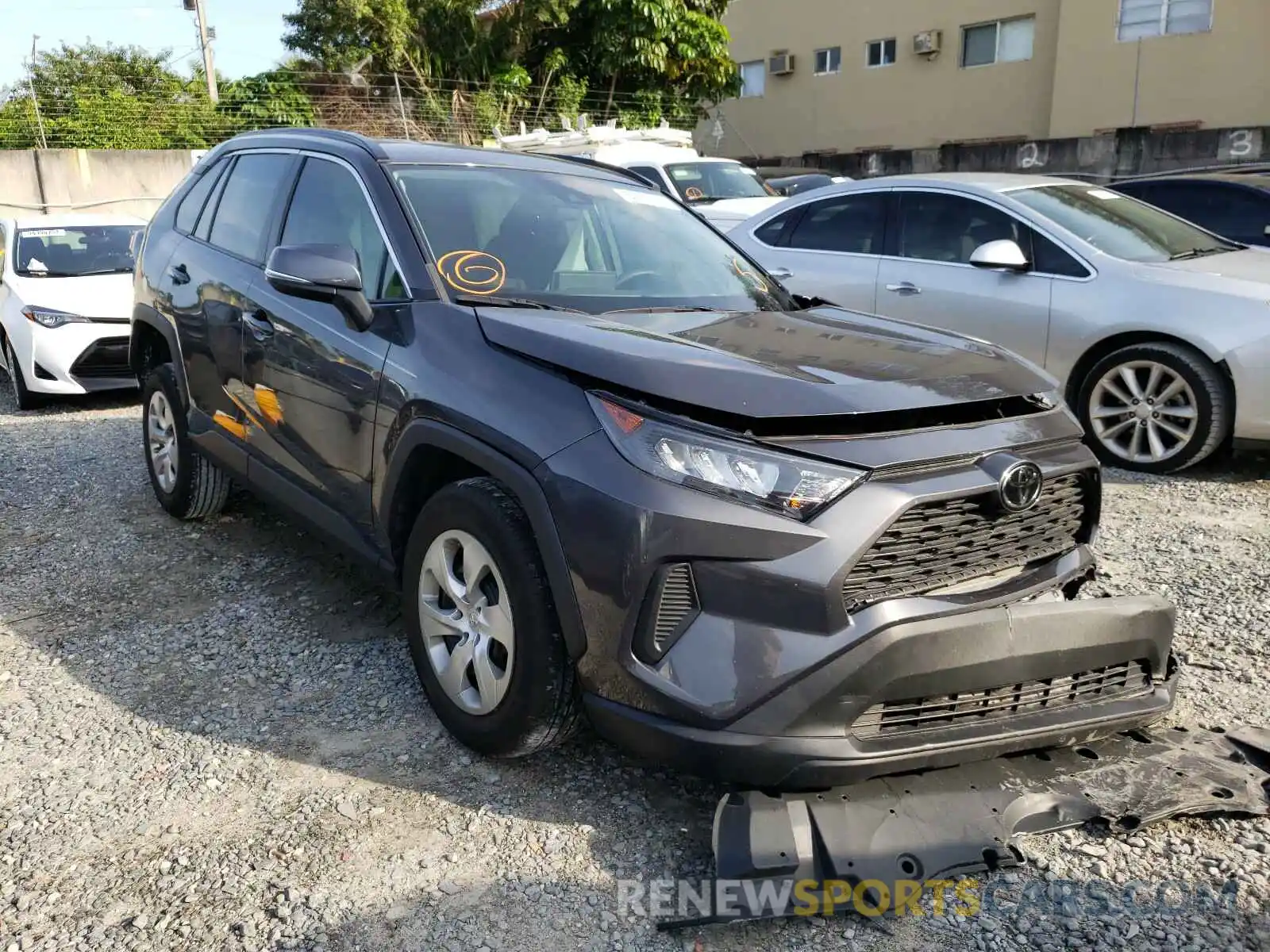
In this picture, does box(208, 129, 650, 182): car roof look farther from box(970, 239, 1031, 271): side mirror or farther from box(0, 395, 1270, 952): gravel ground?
box(970, 239, 1031, 271): side mirror

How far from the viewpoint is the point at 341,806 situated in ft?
9.50

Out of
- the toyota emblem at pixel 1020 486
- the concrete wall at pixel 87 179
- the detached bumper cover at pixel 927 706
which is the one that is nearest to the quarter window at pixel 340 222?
the detached bumper cover at pixel 927 706

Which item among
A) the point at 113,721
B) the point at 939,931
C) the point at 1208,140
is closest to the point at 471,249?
the point at 113,721

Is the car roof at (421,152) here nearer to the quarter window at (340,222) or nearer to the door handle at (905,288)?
the quarter window at (340,222)

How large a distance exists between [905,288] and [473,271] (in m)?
4.13

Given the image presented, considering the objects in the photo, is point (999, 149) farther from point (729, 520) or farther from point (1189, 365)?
point (729, 520)

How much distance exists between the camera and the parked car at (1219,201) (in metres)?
8.52

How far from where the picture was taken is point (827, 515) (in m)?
2.41

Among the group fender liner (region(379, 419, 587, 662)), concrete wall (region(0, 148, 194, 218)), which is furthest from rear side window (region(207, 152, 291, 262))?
concrete wall (region(0, 148, 194, 218))

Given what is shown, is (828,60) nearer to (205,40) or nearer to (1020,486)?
(205,40)

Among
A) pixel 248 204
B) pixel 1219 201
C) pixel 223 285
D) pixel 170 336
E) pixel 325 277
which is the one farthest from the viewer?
pixel 1219 201

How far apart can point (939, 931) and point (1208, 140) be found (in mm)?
16821

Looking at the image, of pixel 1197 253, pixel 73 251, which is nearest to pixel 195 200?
pixel 73 251

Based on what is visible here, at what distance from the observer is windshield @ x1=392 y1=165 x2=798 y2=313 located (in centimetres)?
342
